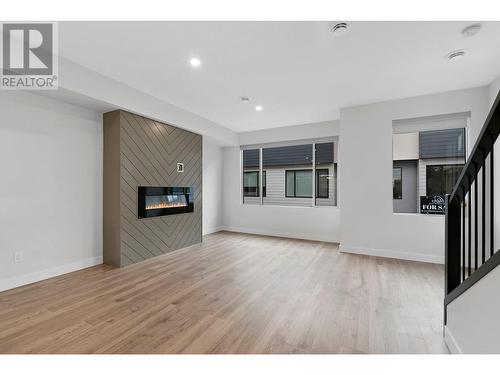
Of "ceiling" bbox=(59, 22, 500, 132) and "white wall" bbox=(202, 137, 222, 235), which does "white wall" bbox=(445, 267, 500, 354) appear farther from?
"white wall" bbox=(202, 137, 222, 235)

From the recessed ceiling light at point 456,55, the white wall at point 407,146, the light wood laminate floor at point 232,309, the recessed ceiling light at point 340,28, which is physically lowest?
the light wood laminate floor at point 232,309

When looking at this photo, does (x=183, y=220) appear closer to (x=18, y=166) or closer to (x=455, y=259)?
(x=18, y=166)

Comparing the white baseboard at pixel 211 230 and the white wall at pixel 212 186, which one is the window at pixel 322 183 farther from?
the white baseboard at pixel 211 230

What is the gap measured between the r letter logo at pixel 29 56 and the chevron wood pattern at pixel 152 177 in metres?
0.94

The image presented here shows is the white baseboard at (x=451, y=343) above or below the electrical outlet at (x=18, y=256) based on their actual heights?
below

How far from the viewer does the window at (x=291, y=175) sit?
5465 millimetres

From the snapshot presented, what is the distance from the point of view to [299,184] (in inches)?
251

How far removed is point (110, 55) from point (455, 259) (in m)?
3.97

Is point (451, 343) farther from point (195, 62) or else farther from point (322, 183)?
point (322, 183)

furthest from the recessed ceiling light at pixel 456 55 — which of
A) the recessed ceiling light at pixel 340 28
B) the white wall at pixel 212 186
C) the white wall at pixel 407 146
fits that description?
the white wall at pixel 212 186

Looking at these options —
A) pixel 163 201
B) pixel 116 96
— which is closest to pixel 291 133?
pixel 163 201

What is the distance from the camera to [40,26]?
7.43 feet
